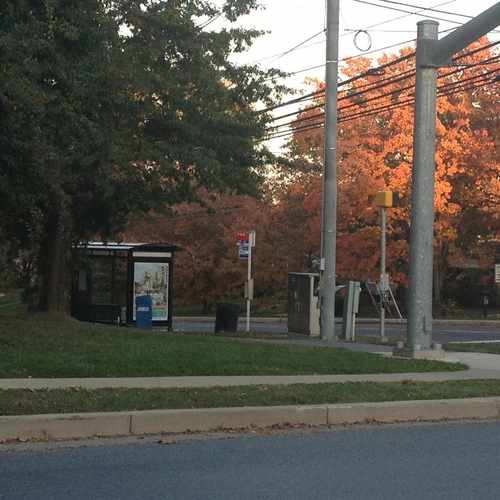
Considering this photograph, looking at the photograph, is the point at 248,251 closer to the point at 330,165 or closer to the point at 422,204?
the point at 330,165

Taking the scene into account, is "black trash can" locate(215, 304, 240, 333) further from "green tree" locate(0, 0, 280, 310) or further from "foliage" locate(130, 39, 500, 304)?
"foliage" locate(130, 39, 500, 304)

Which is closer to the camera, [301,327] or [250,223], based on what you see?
[301,327]

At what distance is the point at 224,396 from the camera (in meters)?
10.3

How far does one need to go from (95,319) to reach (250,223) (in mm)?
12116

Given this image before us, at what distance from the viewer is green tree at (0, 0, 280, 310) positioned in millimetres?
13219

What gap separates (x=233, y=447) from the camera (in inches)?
338

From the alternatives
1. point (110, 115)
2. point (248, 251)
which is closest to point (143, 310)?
point (248, 251)

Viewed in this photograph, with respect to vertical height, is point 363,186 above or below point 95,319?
above

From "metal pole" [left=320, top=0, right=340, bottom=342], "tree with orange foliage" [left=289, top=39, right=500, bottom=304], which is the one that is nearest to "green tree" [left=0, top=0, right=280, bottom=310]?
"metal pole" [left=320, top=0, right=340, bottom=342]

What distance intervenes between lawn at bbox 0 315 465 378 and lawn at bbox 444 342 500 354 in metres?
4.16

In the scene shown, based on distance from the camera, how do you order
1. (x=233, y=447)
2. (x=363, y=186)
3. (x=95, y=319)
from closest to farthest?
(x=233, y=447), (x=95, y=319), (x=363, y=186)

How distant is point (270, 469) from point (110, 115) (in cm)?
1134

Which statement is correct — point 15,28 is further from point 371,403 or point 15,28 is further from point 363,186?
point 363,186

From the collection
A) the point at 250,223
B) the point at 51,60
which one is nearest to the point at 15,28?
the point at 51,60
